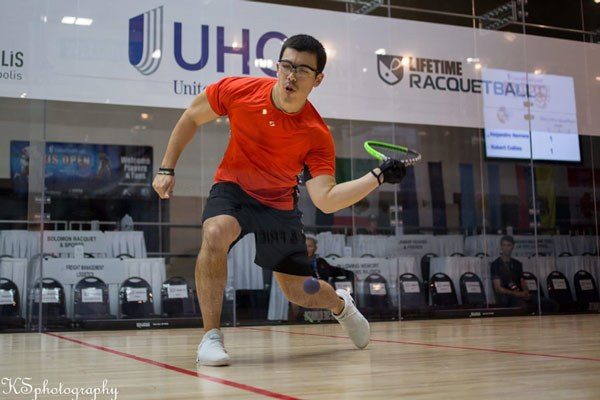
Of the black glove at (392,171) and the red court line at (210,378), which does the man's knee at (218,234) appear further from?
the black glove at (392,171)

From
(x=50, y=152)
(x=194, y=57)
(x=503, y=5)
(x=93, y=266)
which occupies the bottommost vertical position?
(x=93, y=266)

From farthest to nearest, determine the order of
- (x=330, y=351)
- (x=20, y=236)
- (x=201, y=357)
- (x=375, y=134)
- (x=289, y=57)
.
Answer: (x=375, y=134) → (x=20, y=236) → (x=330, y=351) → (x=289, y=57) → (x=201, y=357)

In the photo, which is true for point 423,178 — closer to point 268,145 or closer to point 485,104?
point 485,104

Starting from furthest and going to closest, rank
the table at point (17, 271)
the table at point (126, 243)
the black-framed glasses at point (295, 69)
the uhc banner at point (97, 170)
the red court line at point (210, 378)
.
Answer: the uhc banner at point (97, 170) → the table at point (126, 243) → the table at point (17, 271) → the black-framed glasses at point (295, 69) → the red court line at point (210, 378)

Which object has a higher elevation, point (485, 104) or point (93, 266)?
point (485, 104)

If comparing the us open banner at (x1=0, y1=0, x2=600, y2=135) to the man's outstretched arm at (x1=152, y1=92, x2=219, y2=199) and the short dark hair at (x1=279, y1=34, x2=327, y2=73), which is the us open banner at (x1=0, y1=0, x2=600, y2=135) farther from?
the short dark hair at (x1=279, y1=34, x2=327, y2=73)

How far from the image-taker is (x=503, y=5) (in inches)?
243

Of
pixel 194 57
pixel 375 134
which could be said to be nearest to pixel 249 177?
pixel 194 57

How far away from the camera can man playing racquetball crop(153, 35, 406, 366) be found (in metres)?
2.14

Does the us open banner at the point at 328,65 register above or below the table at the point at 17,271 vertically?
above

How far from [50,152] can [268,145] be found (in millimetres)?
3784

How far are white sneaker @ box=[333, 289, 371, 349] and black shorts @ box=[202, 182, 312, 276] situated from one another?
17 cm

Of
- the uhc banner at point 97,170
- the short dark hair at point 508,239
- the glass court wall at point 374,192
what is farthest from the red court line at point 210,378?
the short dark hair at point 508,239

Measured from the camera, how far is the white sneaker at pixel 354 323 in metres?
2.50
